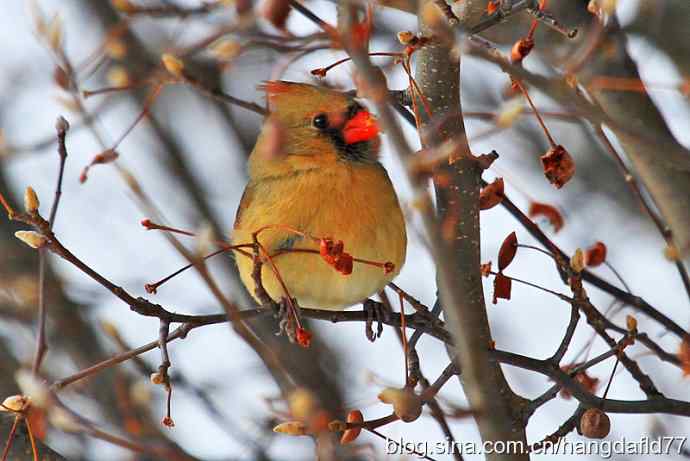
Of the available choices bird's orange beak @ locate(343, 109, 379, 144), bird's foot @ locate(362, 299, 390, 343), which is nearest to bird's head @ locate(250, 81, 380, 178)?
bird's orange beak @ locate(343, 109, 379, 144)

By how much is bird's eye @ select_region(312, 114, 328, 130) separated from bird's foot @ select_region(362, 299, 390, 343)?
0.49m

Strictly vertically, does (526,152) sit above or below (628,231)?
above

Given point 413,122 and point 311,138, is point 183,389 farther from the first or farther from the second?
point 413,122

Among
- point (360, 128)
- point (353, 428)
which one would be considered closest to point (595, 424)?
point (353, 428)

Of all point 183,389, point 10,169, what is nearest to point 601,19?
point 183,389

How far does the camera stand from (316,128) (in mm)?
2742

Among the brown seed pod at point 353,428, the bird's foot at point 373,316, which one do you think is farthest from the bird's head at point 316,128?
the brown seed pod at point 353,428

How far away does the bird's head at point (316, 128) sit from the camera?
269 cm

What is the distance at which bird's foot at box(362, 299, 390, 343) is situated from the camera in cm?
239

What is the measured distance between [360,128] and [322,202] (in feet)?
0.76

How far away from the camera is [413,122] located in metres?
2.20

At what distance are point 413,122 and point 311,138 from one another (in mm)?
580

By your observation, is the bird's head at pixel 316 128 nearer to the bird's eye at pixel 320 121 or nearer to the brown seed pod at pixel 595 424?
the bird's eye at pixel 320 121

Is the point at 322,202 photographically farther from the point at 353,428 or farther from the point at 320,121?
the point at 353,428
